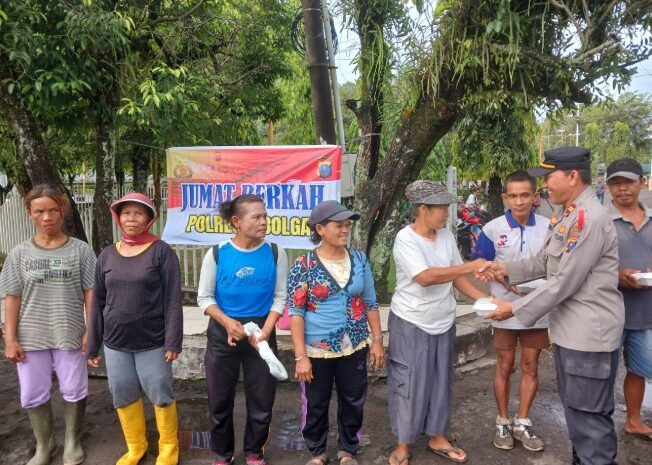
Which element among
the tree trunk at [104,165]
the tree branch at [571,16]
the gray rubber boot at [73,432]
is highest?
the tree branch at [571,16]

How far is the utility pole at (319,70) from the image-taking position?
4836 mm

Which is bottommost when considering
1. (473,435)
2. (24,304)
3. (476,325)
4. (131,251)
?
(473,435)

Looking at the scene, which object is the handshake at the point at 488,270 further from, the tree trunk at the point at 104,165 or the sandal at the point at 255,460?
the tree trunk at the point at 104,165

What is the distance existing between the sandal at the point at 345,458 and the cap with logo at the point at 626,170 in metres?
2.33

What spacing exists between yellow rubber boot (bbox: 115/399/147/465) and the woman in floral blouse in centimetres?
100

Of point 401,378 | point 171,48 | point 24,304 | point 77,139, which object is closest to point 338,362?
point 401,378

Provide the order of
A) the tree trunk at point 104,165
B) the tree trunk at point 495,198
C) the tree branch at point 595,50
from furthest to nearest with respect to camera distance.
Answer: the tree trunk at point 495,198
the tree trunk at point 104,165
the tree branch at point 595,50

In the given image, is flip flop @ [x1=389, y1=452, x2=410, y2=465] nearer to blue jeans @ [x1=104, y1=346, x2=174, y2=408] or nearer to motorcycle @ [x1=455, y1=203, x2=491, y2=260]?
blue jeans @ [x1=104, y1=346, x2=174, y2=408]

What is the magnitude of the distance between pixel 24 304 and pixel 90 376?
179 cm

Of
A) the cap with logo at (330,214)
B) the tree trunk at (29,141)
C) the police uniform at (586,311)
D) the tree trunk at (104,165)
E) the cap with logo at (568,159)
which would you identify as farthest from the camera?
the tree trunk at (104,165)

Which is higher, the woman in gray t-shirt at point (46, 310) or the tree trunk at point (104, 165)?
the tree trunk at point (104, 165)

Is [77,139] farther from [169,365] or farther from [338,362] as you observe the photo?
[338,362]

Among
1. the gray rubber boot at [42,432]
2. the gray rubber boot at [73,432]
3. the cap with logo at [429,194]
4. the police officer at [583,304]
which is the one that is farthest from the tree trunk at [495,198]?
the gray rubber boot at [42,432]

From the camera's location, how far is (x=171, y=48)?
6.49m
